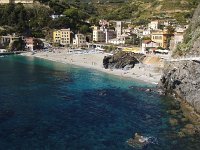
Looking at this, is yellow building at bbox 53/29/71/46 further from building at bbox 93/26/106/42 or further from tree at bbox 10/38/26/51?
tree at bbox 10/38/26/51

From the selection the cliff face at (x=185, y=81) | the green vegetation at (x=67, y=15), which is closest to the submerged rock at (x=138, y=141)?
the cliff face at (x=185, y=81)

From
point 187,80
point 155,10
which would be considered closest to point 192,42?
point 187,80

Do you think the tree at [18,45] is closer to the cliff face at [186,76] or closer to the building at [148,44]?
the building at [148,44]

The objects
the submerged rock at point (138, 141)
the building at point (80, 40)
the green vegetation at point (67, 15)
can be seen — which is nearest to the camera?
the submerged rock at point (138, 141)

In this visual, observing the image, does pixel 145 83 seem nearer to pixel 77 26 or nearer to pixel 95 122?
pixel 95 122

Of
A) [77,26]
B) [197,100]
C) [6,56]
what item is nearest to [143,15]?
[77,26]

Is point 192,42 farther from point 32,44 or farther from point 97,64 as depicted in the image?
point 32,44
